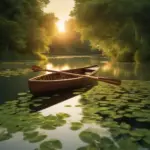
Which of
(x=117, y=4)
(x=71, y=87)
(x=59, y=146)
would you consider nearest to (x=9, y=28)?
(x=117, y=4)

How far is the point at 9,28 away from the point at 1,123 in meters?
23.5

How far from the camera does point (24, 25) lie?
2898cm

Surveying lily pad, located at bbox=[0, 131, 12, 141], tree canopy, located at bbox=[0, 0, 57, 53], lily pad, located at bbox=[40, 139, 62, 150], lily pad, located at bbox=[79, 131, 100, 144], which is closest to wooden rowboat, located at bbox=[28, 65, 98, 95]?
lily pad, located at bbox=[0, 131, 12, 141]

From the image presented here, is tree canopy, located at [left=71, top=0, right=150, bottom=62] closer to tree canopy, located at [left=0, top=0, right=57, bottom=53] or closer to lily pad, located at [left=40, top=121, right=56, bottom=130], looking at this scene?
tree canopy, located at [left=0, top=0, right=57, bottom=53]

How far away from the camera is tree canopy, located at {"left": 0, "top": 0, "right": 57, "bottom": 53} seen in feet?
89.1

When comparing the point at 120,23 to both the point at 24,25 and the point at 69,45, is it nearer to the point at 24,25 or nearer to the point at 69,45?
the point at 24,25

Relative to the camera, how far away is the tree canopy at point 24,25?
1070 inches

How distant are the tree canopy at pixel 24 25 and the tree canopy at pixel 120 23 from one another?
6779mm

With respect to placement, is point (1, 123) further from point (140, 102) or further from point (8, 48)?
point (8, 48)

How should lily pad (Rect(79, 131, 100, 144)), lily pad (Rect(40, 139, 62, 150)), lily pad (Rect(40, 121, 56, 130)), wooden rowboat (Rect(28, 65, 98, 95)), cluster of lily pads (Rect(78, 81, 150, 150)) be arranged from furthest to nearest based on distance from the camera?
1. wooden rowboat (Rect(28, 65, 98, 95))
2. lily pad (Rect(40, 121, 56, 130))
3. cluster of lily pads (Rect(78, 81, 150, 150))
4. lily pad (Rect(79, 131, 100, 144))
5. lily pad (Rect(40, 139, 62, 150))

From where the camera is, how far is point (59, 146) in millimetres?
3479

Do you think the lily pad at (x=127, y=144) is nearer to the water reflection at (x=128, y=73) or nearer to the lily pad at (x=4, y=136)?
the lily pad at (x=4, y=136)

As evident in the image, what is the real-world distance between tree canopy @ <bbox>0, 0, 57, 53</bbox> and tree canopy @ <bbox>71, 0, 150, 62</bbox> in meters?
6.78

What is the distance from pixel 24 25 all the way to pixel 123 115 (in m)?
25.5
